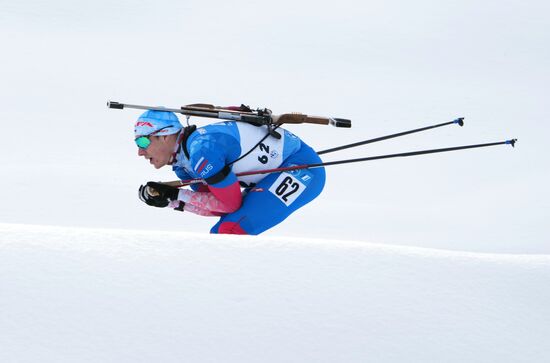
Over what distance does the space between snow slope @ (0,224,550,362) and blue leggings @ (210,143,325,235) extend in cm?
125

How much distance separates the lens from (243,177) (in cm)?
502

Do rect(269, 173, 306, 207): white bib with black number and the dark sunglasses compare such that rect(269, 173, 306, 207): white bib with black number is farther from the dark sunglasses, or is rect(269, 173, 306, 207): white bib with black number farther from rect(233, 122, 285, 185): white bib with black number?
the dark sunglasses

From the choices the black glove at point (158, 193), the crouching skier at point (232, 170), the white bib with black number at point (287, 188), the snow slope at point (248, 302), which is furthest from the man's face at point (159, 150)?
the snow slope at point (248, 302)

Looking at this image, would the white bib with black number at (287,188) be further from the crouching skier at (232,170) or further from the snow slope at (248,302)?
the snow slope at (248,302)

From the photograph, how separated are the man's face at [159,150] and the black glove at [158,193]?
110mm

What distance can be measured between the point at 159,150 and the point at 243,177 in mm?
436

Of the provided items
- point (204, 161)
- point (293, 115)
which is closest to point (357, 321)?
point (204, 161)

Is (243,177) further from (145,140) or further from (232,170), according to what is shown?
(145,140)

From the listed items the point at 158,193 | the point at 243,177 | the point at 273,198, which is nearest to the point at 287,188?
the point at 273,198

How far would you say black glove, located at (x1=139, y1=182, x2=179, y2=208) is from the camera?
4.98 metres

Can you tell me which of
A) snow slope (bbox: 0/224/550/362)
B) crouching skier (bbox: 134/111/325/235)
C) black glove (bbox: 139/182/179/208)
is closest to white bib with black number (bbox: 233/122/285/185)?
crouching skier (bbox: 134/111/325/235)

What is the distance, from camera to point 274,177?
5.05 metres

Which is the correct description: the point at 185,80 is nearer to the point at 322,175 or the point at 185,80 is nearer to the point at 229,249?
the point at 322,175

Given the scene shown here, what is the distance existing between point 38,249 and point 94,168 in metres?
6.24
